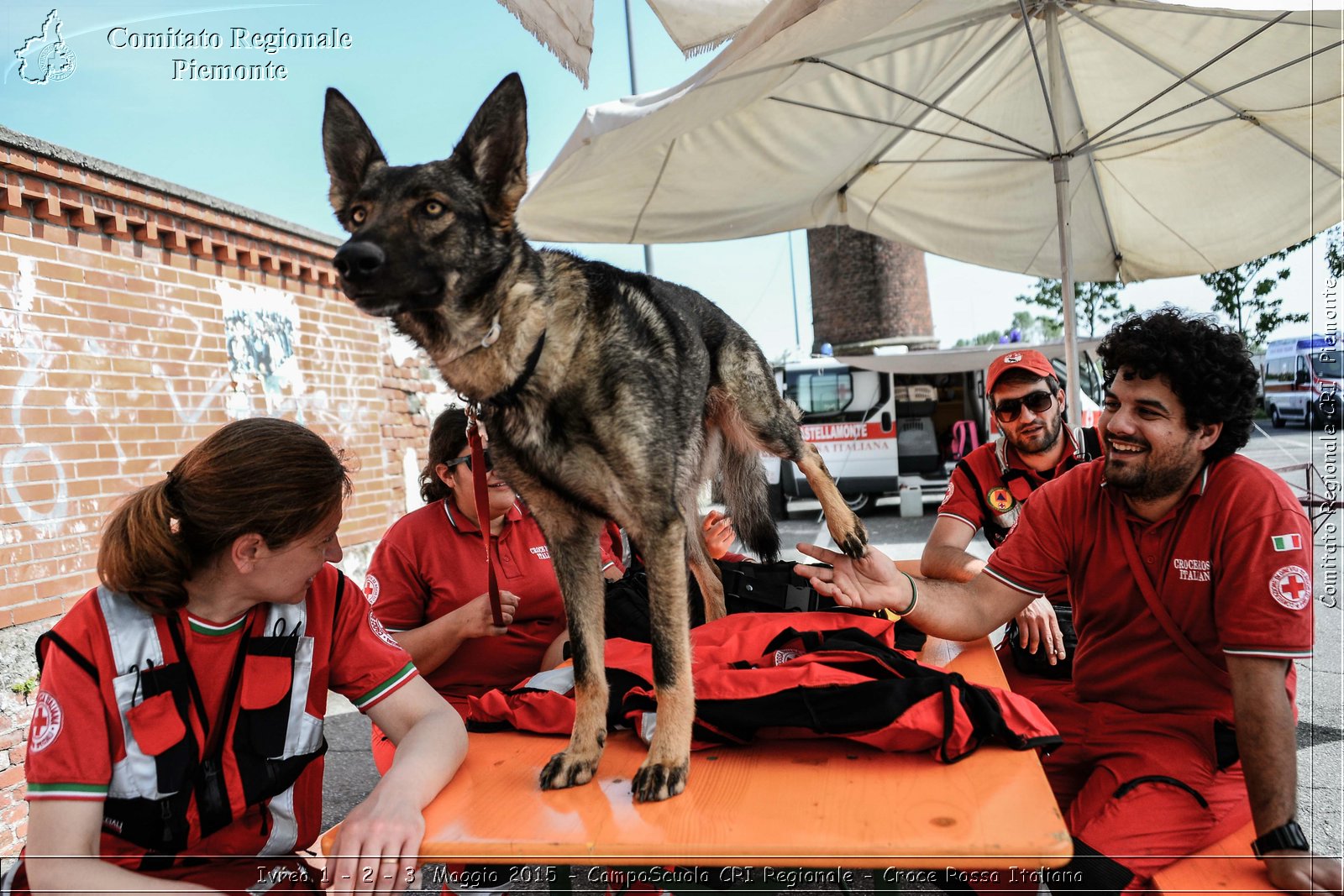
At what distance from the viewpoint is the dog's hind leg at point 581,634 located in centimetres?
170

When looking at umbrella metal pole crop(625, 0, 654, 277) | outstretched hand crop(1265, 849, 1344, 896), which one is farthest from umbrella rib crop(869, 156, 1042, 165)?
umbrella metal pole crop(625, 0, 654, 277)

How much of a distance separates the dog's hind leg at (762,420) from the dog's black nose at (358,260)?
3.86ft

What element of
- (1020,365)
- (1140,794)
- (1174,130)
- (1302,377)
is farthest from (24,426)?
(1302,377)

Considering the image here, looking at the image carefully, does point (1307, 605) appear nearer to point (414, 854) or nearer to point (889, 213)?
point (414, 854)

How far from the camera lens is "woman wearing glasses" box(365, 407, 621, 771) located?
9.48ft

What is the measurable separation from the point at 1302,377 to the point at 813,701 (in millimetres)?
5464

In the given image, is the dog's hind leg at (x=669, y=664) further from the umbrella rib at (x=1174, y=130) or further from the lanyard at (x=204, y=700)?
the umbrella rib at (x=1174, y=130)

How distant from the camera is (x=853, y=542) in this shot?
7.65ft

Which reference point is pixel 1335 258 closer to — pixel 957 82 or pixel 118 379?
pixel 957 82

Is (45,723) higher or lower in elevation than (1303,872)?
higher

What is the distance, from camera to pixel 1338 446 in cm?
279

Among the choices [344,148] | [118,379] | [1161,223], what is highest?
[1161,223]

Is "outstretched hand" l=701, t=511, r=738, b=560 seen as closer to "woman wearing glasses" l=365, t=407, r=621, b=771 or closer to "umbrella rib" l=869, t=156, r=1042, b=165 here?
"woman wearing glasses" l=365, t=407, r=621, b=771

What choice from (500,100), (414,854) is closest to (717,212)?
(500,100)
